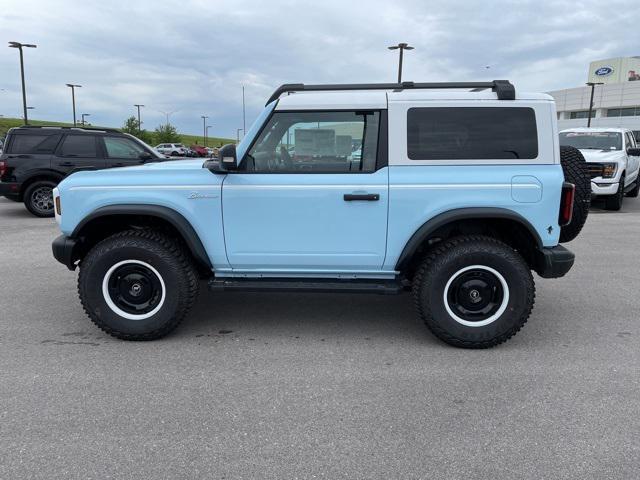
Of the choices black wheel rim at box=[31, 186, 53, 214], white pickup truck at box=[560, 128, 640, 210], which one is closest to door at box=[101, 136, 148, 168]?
black wheel rim at box=[31, 186, 53, 214]

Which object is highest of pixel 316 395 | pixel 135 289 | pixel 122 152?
pixel 122 152

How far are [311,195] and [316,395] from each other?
56.3 inches

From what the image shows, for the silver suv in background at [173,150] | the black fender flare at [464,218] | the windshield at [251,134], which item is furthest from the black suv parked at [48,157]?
the silver suv in background at [173,150]

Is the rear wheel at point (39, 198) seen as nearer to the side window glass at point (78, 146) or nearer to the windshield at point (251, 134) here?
the side window glass at point (78, 146)

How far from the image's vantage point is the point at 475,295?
12.3 ft

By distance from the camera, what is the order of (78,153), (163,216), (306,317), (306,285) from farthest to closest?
1. (78,153)
2. (306,317)
3. (306,285)
4. (163,216)

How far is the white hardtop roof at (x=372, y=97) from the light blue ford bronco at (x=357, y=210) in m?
0.01

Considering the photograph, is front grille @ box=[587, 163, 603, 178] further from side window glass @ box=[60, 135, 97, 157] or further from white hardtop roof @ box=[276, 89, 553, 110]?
side window glass @ box=[60, 135, 97, 157]

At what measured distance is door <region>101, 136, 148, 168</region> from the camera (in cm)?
1055

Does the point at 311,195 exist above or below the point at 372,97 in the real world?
below

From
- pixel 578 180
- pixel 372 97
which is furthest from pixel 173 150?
pixel 578 180

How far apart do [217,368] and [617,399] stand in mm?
2577

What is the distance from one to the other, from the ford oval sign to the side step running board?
83740 millimetres

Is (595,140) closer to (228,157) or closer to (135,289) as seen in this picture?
(228,157)
